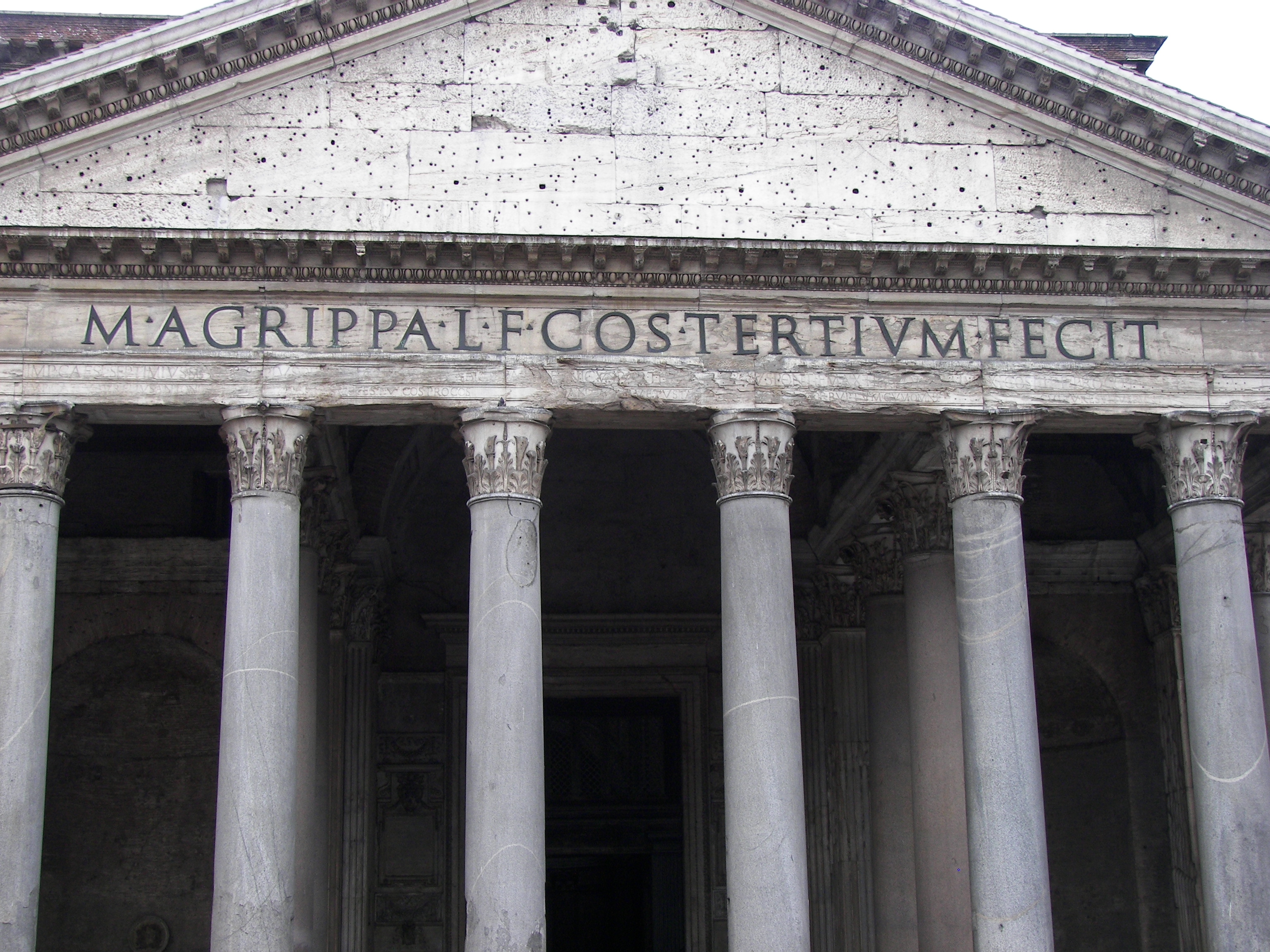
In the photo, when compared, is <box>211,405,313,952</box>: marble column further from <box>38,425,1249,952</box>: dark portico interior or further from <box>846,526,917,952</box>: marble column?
<box>846,526,917,952</box>: marble column

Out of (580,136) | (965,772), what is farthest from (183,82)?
(965,772)

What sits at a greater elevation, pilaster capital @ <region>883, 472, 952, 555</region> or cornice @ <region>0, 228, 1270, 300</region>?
cornice @ <region>0, 228, 1270, 300</region>

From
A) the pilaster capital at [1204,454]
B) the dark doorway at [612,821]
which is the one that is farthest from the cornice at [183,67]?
the dark doorway at [612,821]

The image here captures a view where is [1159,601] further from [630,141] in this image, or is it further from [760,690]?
[630,141]

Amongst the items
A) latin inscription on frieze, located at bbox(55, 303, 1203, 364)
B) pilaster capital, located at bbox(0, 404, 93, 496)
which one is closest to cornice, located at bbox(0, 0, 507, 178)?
latin inscription on frieze, located at bbox(55, 303, 1203, 364)

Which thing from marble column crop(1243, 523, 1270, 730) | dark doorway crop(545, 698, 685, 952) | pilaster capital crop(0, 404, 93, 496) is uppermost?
pilaster capital crop(0, 404, 93, 496)

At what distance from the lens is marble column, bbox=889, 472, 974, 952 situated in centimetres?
1465

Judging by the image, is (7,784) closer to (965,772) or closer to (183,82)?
(183,82)

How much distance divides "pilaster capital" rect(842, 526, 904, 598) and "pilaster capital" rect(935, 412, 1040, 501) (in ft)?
9.41

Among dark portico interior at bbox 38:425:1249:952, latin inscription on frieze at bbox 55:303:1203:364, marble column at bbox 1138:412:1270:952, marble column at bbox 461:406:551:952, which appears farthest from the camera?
dark portico interior at bbox 38:425:1249:952

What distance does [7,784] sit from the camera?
12.4m

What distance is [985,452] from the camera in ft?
45.2

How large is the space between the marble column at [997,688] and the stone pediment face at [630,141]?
177 centimetres

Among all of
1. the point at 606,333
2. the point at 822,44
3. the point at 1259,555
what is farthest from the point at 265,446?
the point at 1259,555
